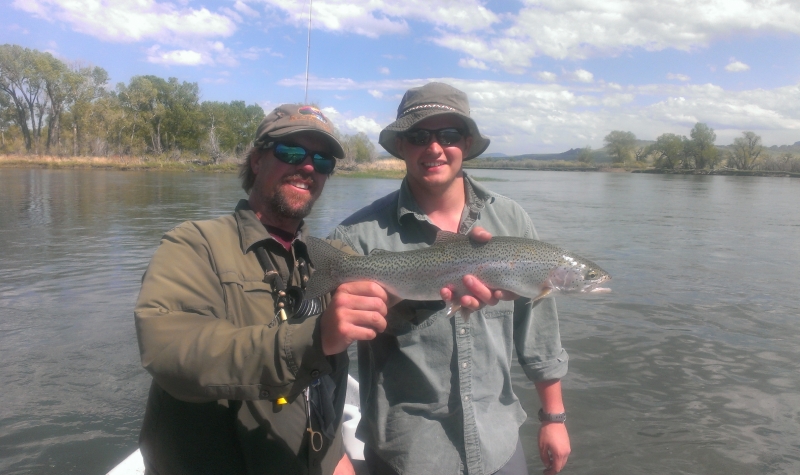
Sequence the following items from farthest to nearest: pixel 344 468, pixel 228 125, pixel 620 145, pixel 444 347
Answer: pixel 620 145, pixel 228 125, pixel 344 468, pixel 444 347

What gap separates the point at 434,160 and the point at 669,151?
13243cm

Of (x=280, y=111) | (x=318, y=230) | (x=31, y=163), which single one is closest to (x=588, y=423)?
(x=280, y=111)

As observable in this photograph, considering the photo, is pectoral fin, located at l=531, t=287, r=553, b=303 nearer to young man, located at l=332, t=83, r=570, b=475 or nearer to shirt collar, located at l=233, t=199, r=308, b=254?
young man, located at l=332, t=83, r=570, b=475

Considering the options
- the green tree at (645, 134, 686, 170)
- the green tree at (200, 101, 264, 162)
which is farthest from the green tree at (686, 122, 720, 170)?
A: the green tree at (200, 101, 264, 162)

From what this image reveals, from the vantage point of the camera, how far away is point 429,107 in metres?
3.16

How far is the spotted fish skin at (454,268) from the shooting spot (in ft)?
9.38

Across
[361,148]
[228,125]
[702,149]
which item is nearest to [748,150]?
[702,149]

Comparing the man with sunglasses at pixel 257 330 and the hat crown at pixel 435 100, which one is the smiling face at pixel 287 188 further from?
the hat crown at pixel 435 100

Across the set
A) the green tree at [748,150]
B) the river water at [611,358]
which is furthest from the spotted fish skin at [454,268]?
the green tree at [748,150]

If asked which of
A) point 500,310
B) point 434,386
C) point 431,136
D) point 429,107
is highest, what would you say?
point 429,107

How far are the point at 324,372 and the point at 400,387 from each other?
0.95 meters

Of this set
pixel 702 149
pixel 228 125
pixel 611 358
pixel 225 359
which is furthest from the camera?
pixel 702 149

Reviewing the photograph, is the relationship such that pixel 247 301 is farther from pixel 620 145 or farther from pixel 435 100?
pixel 620 145

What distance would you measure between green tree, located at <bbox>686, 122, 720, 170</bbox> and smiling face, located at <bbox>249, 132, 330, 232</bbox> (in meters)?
125
